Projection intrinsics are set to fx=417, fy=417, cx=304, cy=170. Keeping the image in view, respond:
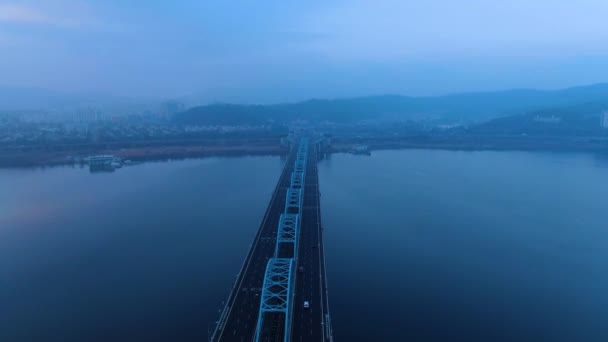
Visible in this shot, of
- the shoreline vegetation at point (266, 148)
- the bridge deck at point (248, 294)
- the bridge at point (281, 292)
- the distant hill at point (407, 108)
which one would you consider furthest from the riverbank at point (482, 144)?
the bridge at point (281, 292)

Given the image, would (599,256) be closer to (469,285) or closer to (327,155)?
(469,285)

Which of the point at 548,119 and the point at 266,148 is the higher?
the point at 548,119

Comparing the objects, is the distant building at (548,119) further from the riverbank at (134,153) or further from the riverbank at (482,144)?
the riverbank at (134,153)

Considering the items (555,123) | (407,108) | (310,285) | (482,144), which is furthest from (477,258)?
(407,108)

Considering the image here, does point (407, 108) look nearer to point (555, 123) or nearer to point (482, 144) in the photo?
point (555, 123)

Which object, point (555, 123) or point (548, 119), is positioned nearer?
point (555, 123)

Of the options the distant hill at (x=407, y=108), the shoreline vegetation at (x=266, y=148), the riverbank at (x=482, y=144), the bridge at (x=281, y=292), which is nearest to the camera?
the bridge at (x=281, y=292)

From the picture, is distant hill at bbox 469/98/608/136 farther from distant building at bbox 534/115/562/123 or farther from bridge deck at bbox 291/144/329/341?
bridge deck at bbox 291/144/329/341
